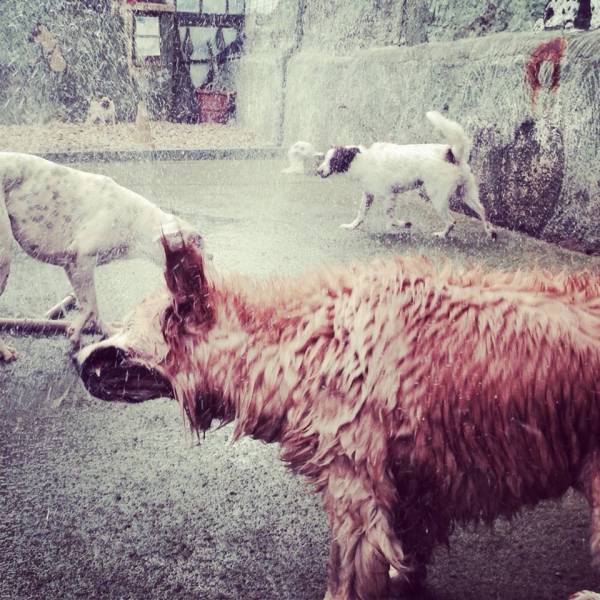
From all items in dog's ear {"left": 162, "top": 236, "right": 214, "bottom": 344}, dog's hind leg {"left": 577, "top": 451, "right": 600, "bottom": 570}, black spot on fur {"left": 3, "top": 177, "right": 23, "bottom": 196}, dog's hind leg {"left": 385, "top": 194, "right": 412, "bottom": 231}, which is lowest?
dog's hind leg {"left": 385, "top": 194, "right": 412, "bottom": 231}

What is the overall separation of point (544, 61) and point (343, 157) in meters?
1.74

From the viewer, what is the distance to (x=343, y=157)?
5.65m

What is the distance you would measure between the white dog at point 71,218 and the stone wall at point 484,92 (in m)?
3.06

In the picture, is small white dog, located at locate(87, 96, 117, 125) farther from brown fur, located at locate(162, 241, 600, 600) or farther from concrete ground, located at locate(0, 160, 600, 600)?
brown fur, located at locate(162, 241, 600, 600)

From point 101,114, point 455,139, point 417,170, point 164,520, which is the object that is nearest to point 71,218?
point 164,520

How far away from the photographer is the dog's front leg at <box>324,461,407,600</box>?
130cm

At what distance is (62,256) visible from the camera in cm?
302

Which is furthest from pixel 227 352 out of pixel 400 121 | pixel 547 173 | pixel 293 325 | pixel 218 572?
pixel 400 121

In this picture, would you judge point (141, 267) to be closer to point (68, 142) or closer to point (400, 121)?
point (400, 121)

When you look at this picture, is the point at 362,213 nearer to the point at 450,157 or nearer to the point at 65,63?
the point at 450,157

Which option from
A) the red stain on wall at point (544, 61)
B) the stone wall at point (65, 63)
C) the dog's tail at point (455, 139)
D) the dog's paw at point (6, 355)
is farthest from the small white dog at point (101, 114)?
the dog's paw at point (6, 355)

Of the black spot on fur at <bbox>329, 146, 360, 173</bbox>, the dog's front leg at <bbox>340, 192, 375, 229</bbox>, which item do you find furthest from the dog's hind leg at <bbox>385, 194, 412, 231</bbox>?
the black spot on fur at <bbox>329, 146, 360, 173</bbox>

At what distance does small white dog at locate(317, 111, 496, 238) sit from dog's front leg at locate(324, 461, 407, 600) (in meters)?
3.96

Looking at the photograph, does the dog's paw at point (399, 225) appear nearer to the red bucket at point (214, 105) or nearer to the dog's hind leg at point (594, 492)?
the dog's hind leg at point (594, 492)
